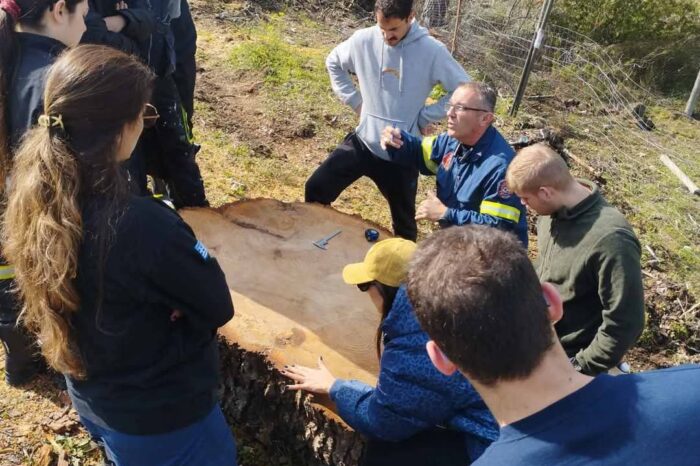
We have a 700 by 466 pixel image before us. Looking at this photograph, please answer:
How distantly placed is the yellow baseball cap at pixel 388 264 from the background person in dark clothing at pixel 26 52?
1.26 metres

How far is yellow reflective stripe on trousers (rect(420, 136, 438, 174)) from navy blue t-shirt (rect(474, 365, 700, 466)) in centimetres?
243

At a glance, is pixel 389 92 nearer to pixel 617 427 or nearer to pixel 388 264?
pixel 388 264

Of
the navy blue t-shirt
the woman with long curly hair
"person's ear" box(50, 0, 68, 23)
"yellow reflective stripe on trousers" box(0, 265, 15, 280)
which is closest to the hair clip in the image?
the woman with long curly hair

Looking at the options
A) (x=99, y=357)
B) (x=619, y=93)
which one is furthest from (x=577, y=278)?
(x=619, y=93)

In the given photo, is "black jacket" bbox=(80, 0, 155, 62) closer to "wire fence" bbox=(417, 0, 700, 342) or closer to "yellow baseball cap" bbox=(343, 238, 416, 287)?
"yellow baseball cap" bbox=(343, 238, 416, 287)

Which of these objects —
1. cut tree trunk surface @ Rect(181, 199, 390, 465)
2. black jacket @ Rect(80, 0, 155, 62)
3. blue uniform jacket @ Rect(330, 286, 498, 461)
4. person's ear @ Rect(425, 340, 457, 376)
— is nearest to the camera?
person's ear @ Rect(425, 340, 457, 376)

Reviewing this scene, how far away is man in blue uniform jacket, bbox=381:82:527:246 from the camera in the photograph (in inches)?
122

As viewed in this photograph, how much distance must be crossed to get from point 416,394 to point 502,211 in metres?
1.39

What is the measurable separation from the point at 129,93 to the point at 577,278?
196 centimetres

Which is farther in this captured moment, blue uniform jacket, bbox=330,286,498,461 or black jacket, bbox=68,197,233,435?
blue uniform jacket, bbox=330,286,498,461

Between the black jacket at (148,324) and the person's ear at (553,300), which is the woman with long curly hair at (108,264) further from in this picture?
the person's ear at (553,300)

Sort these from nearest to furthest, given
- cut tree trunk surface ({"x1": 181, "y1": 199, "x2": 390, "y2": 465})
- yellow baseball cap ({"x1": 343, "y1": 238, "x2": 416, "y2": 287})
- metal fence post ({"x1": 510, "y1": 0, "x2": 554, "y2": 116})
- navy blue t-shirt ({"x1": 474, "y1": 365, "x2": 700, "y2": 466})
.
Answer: navy blue t-shirt ({"x1": 474, "y1": 365, "x2": 700, "y2": 466}), yellow baseball cap ({"x1": 343, "y1": 238, "x2": 416, "y2": 287}), cut tree trunk surface ({"x1": 181, "y1": 199, "x2": 390, "y2": 465}), metal fence post ({"x1": 510, "y1": 0, "x2": 554, "y2": 116})

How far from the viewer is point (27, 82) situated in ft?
7.16

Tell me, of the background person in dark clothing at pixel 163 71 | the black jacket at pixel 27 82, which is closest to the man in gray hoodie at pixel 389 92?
the background person in dark clothing at pixel 163 71
